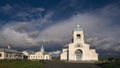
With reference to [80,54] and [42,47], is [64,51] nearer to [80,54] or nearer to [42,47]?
[80,54]

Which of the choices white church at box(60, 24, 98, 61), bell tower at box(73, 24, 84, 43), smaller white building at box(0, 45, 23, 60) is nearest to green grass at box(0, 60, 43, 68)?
smaller white building at box(0, 45, 23, 60)

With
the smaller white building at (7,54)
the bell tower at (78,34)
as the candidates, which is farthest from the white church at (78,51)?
the smaller white building at (7,54)

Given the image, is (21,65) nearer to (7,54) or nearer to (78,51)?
(78,51)

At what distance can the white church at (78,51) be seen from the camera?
7131cm

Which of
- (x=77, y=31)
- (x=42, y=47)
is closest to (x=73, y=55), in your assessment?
(x=77, y=31)

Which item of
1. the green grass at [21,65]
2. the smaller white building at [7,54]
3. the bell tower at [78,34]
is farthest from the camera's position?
the bell tower at [78,34]

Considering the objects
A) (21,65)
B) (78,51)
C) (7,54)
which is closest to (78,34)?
(78,51)

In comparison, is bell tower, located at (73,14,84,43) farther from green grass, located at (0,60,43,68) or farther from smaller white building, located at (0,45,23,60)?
green grass, located at (0,60,43,68)

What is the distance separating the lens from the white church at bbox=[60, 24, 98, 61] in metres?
71.3

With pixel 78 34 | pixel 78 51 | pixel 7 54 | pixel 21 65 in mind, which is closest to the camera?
pixel 21 65

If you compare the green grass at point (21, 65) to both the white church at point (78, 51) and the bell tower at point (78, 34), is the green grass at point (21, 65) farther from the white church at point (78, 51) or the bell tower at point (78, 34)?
the bell tower at point (78, 34)

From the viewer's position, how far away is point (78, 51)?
240 ft

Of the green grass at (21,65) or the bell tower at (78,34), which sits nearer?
the green grass at (21,65)

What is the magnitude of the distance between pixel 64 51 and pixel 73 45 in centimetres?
444
